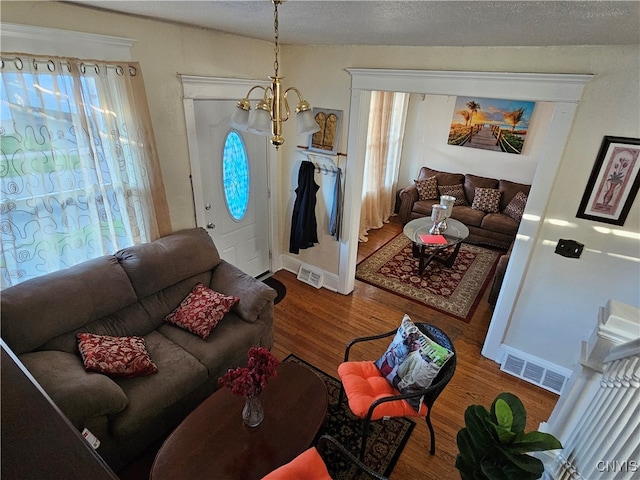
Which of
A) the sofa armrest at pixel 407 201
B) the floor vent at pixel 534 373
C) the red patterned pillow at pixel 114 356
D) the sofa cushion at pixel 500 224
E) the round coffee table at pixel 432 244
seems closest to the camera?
the red patterned pillow at pixel 114 356

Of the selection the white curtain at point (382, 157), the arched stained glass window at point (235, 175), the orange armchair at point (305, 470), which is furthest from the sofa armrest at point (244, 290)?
the white curtain at point (382, 157)

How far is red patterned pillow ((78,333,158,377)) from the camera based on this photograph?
201 centimetres

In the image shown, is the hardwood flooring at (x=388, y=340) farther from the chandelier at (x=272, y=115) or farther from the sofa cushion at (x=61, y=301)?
the chandelier at (x=272, y=115)

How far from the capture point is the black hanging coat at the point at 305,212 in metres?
3.60

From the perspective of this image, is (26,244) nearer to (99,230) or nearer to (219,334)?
(99,230)

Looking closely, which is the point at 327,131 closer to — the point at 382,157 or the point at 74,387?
the point at 382,157

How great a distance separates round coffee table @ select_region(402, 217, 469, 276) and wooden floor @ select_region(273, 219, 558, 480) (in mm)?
699

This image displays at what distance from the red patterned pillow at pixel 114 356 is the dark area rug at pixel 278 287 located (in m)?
1.69

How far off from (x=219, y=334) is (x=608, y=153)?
2.94m

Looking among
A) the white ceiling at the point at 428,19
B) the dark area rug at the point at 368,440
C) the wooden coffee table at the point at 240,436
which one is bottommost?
the dark area rug at the point at 368,440

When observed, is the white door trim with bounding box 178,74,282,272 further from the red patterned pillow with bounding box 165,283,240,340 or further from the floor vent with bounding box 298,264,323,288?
the floor vent with bounding box 298,264,323,288

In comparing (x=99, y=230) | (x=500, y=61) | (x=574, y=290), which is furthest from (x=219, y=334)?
(x=500, y=61)

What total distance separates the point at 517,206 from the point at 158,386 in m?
5.14

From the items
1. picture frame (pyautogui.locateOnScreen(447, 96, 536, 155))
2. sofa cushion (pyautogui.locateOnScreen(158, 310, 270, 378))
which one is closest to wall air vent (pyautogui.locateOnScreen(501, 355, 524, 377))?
sofa cushion (pyautogui.locateOnScreen(158, 310, 270, 378))
